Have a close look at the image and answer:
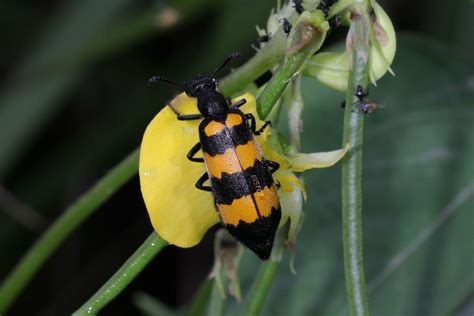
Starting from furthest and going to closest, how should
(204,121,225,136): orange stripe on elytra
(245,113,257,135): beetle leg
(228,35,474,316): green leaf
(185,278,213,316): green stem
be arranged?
(228,35,474,316): green leaf
(185,278,213,316): green stem
(204,121,225,136): orange stripe on elytra
(245,113,257,135): beetle leg

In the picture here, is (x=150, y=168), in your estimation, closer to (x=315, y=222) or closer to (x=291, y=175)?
(x=291, y=175)

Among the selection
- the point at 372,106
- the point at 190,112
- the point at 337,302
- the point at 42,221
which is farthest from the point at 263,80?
the point at 42,221

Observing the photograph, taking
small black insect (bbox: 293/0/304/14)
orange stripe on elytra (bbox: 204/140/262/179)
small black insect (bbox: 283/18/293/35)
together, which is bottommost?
orange stripe on elytra (bbox: 204/140/262/179)

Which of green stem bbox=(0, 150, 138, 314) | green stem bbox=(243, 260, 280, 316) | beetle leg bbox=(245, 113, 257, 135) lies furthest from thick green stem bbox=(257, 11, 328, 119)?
green stem bbox=(0, 150, 138, 314)

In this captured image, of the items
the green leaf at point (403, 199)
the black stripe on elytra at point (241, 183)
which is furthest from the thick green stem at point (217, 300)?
the green leaf at point (403, 199)

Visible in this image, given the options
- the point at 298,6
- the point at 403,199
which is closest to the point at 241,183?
the point at 298,6

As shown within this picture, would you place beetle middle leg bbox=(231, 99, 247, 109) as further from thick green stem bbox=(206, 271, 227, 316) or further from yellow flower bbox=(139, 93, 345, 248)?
thick green stem bbox=(206, 271, 227, 316)
